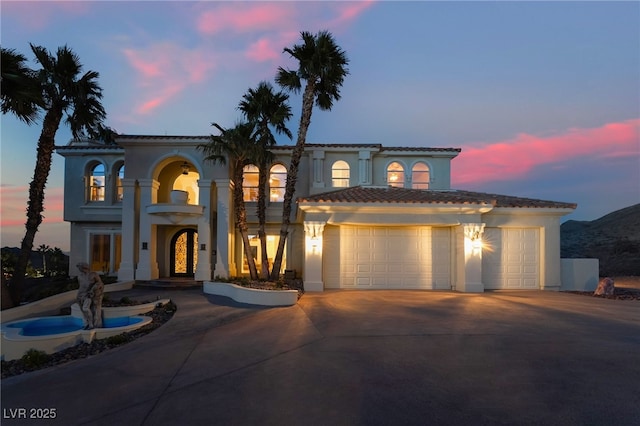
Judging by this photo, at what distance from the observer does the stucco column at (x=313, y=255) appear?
13.8 metres

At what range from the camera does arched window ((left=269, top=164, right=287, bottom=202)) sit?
749 inches

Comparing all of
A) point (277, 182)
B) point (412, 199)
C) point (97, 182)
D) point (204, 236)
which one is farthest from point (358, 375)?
point (97, 182)

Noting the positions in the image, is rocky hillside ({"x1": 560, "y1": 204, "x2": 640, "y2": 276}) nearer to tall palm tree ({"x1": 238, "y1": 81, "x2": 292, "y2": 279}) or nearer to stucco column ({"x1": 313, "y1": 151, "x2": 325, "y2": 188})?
stucco column ({"x1": 313, "y1": 151, "x2": 325, "y2": 188})

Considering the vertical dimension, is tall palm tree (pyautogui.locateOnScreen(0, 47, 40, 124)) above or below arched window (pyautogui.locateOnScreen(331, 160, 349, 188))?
above

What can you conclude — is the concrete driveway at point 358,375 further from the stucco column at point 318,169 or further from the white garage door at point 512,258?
the stucco column at point 318,169

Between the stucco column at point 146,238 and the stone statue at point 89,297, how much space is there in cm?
802

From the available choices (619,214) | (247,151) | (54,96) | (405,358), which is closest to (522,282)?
(405,358)

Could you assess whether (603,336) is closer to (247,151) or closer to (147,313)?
(147,313)

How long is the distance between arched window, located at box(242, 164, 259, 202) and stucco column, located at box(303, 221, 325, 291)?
6.18 meters

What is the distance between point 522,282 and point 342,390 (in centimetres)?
1278

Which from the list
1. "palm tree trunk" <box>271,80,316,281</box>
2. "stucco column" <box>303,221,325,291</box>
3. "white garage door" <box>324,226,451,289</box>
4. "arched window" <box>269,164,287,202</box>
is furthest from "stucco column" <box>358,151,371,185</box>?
"stucco column" <box>303,221,325,291</box>

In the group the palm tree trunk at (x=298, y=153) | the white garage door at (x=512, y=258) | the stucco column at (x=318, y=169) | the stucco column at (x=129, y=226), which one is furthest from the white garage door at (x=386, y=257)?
the stucco column at (x=129, y=226)

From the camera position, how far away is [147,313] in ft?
35.2

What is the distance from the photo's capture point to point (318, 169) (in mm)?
18750
